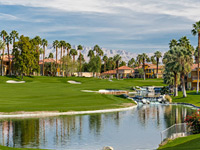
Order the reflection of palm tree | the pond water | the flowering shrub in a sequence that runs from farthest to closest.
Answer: the reflection of palm tree, the flowering shrub, the pond water

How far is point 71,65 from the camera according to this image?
184 metres

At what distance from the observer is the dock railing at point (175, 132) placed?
34.6 metres

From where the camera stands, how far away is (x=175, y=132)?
36.0 m

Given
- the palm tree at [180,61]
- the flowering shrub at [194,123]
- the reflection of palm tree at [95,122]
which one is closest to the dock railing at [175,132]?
the flowering shrub at [194,123]

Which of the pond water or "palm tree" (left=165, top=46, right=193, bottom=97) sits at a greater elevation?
"palm tree" (left=165, top=46, right=193, bottom=97)

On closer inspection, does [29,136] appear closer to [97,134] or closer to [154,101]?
[97,134]

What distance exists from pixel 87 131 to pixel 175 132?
12877 mm

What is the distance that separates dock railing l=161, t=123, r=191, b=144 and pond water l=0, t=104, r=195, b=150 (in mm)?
1736

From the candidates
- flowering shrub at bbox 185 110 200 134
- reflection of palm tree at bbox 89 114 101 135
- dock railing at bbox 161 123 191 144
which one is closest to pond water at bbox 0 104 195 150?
reflection of palm tree at bbox 89 114 101 135

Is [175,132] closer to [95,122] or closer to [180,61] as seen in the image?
[95,122]

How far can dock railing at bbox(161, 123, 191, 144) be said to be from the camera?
34.6 metres

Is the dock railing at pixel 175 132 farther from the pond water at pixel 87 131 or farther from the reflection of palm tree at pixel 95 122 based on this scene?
the reflection of palm tree at pixel 95 122

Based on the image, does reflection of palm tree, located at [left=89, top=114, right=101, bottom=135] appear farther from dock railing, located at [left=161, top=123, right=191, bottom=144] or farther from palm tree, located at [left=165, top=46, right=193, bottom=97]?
palm tree, located at [left=165, top=46, right=193, bottom=97]

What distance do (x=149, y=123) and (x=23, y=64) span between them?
89073 millimetres
